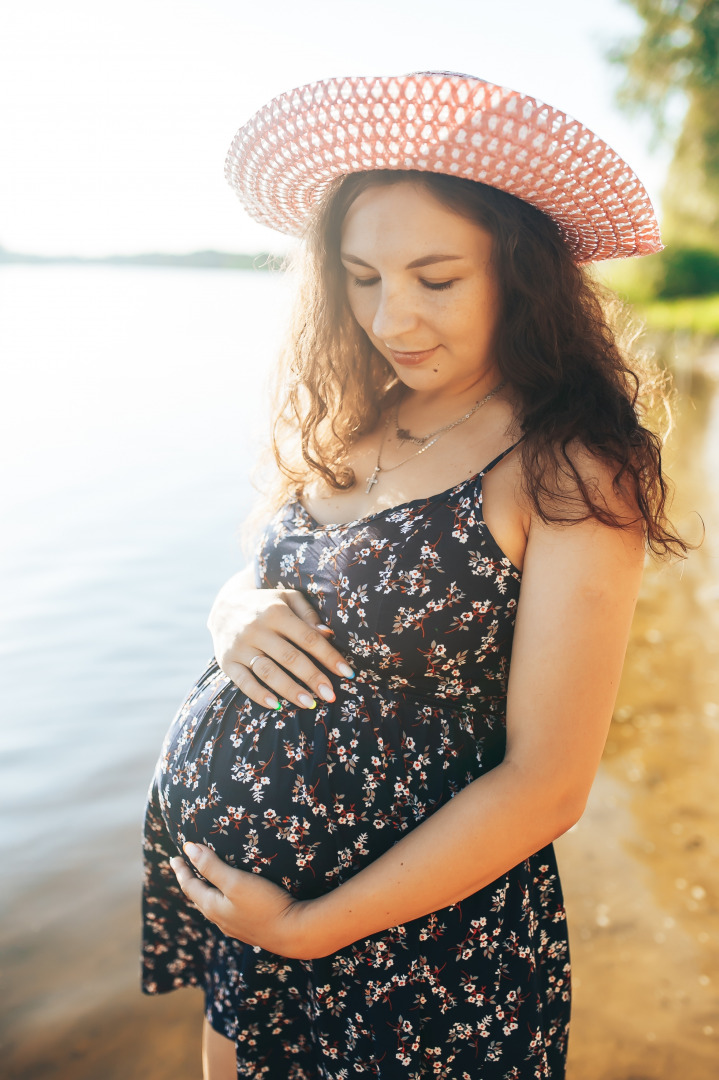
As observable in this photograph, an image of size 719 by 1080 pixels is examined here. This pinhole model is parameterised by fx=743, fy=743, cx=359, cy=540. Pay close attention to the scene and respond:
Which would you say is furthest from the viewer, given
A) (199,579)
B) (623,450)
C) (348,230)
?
(199,579)

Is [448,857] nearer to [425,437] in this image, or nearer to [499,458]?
[499,458]

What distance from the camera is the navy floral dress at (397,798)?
126cm

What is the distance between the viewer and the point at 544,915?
4.69ft

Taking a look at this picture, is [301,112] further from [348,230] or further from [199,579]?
[199,579]

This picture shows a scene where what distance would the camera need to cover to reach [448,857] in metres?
1.15

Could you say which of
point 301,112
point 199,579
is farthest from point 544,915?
point 199,579

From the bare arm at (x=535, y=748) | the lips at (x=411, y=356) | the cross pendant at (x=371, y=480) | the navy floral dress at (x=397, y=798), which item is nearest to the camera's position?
the bare arm at (x=535, y=748)

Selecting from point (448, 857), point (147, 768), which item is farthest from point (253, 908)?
point (147, 768)

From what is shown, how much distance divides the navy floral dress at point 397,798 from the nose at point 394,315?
12.2 inches

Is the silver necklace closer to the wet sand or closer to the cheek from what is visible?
the cheek

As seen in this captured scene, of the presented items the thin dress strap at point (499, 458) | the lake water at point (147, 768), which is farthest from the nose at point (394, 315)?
the lake water at point (147, 768)

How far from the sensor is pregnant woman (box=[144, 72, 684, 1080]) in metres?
1.16

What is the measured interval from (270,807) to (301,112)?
4.10 feet

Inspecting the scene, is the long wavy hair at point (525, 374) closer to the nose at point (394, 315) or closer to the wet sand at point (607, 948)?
the nose at point (394, 315)
